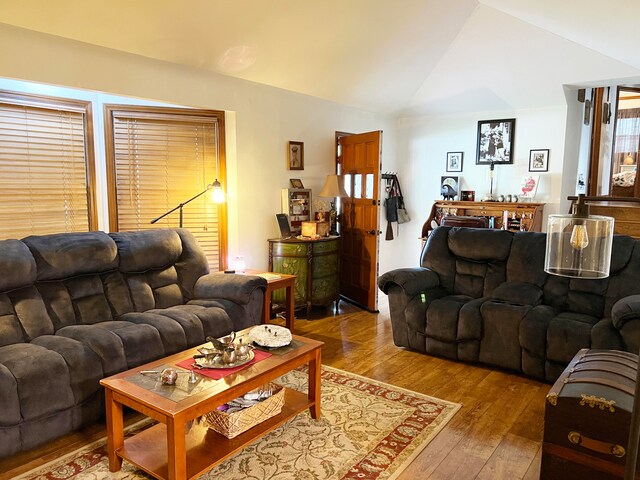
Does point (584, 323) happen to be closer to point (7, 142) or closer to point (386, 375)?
point (386, 375)

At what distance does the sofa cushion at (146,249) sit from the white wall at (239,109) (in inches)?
27.8

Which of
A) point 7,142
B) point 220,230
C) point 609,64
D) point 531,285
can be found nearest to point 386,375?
point 531,285

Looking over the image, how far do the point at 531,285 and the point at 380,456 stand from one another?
2.03 m

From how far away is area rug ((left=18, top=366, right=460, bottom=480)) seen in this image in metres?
2.29

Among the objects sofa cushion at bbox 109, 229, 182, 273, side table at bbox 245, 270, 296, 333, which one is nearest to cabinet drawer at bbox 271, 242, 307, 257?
side table at bbox 245, 270, 296, 333

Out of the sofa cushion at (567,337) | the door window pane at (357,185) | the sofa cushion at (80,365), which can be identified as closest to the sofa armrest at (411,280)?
the sofa cushion at (567,337)

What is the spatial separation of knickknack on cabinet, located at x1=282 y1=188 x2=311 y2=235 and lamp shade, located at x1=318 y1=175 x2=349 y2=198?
217 millimetres

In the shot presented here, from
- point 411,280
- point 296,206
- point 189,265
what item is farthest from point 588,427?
point 296,206

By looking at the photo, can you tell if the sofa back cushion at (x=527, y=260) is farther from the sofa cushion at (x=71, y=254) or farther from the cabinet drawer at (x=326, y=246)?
the sofa cushion at (x=71, y=254)

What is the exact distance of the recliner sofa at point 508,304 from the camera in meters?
3.19

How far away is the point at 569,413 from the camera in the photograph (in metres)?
2.04

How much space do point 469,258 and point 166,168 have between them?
2.88m

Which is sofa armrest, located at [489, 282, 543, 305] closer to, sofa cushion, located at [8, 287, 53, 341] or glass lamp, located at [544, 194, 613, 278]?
glass lamp, located at [544, 194, 613, 278]

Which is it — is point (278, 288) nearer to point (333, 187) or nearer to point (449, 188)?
point (333, 187)
